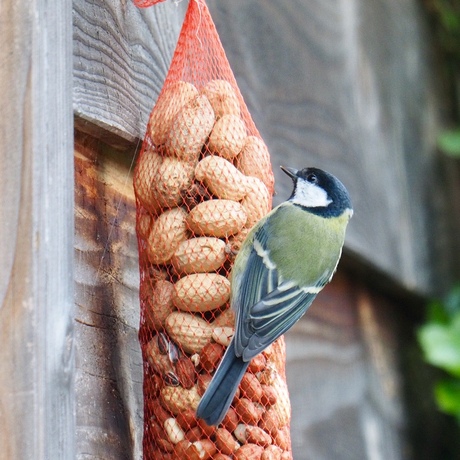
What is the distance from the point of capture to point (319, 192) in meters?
1.71

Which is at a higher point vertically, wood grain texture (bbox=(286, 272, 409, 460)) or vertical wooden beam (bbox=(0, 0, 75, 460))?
vertical wooden beam (bbox=(0, 0, 75, 460))

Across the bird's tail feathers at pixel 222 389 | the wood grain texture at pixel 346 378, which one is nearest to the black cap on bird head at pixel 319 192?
the wood grain texture at pixel 346 378

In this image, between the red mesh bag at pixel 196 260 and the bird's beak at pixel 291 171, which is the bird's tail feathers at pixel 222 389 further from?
the bird's beak at pixel 291 171

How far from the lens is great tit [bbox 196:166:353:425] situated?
3.84 ft

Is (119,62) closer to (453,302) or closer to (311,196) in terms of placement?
(311,196)

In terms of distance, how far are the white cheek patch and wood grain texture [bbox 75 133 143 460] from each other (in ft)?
1.44

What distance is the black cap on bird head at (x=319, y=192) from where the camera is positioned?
168 centimetres

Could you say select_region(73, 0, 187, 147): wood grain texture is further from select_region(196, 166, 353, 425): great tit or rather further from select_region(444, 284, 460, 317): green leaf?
select_region(444, 284, 460, 317): green leaf

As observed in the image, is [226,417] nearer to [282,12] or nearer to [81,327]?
[81,327]

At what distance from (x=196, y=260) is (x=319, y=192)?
0.55 metres

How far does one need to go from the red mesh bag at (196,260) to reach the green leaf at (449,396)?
1193 mm

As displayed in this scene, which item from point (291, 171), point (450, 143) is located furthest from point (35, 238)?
point (450, 143)

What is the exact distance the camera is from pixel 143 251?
4.15 ft

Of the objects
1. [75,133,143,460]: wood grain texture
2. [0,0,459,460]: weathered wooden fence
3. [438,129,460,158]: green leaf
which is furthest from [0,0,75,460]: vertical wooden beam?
[438,129,460,158]: green leaf
